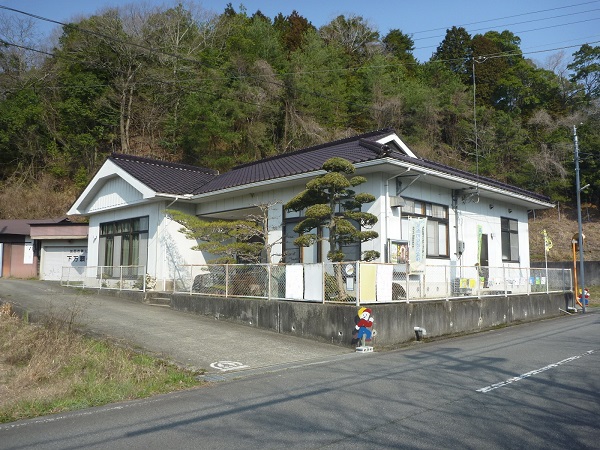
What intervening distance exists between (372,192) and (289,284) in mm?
3421

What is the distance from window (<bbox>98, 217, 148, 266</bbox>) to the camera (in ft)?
59.0

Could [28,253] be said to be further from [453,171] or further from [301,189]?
[453,171]

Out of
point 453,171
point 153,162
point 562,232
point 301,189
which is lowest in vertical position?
point 301,189

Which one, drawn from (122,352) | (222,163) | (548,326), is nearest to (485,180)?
(548,326)

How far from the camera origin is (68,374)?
695cm

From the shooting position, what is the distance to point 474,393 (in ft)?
19.5

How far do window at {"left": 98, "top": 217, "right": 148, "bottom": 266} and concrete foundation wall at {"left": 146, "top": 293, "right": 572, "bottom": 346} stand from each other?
4.78 metres

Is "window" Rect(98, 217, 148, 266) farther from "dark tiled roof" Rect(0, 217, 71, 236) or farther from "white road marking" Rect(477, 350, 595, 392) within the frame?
"white road marking" Rect(477, 350, 595, 392)

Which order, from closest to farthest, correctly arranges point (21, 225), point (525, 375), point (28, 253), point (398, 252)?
1. point (525, 375)
2. point (398, 252)
3. point (28, 253)
4. point (21, 225)

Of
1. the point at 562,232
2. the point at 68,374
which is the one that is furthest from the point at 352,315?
the point at 562,232

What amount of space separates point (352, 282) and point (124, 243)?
443 inches

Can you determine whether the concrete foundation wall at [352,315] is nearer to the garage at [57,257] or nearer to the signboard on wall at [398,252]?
the signboard on wall at [398,252]

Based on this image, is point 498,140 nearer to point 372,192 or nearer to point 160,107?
point 160,107

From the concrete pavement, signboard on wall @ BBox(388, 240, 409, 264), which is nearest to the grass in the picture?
the concrete pavement
